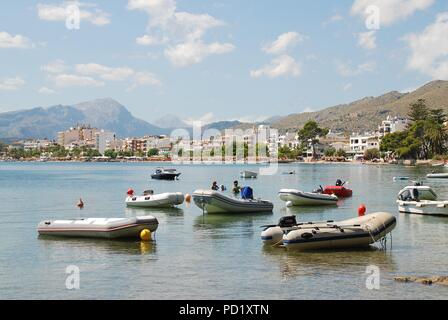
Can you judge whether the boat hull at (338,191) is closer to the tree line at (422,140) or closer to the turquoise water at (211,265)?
the turquoise water at (211,265)

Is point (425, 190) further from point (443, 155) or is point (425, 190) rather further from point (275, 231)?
point (443, 155)

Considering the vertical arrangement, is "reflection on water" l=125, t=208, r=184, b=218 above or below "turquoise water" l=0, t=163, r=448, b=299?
above

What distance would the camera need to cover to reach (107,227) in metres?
28.3

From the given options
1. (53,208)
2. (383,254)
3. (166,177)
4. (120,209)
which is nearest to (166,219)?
(120,209)

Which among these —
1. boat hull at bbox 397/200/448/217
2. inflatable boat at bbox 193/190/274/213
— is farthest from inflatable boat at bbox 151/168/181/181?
boat hull at bbox 397/200/448/217

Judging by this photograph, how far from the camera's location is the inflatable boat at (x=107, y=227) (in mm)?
28125

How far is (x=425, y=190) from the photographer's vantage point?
47.9 m

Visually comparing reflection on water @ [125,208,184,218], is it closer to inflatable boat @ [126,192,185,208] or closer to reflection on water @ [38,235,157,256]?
inflatable boat @ [126,192,185,208]

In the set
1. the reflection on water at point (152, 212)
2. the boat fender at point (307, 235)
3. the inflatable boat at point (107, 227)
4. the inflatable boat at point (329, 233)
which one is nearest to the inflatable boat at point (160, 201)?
the reflection on water at point (152, 212)

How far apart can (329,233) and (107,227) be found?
1027cm

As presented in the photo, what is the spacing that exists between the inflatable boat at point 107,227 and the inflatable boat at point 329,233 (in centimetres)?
584

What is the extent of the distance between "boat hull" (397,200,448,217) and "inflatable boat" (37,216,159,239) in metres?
18.5

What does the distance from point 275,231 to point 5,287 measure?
11261 millimetres

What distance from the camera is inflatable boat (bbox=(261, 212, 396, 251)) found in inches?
970
